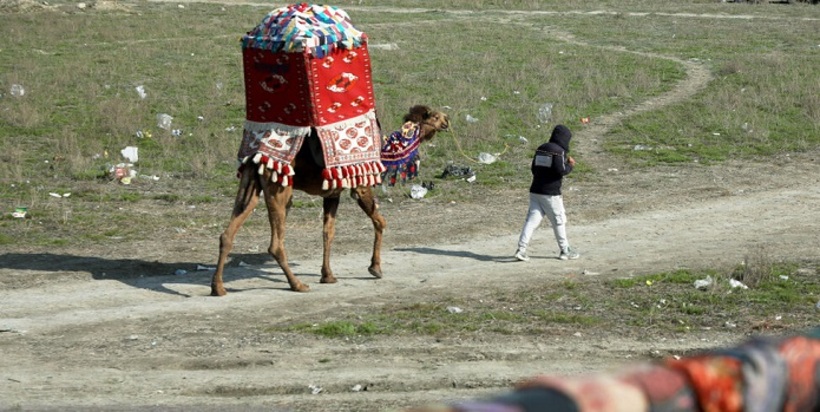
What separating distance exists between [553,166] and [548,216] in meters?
0.61

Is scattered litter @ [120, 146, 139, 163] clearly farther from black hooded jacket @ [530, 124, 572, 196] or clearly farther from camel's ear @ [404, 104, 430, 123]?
black hooded jacket @ [530, 124, 572, 196]

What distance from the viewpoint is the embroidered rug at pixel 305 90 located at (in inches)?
469

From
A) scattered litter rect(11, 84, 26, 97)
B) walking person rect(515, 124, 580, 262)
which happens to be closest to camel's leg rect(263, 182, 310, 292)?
walking person rect(515, 124, 580, 262)

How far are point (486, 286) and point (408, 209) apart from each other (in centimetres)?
429

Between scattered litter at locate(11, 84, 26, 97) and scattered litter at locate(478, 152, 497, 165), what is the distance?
10.3 metres

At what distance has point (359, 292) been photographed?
Answer: 12328 millimetres

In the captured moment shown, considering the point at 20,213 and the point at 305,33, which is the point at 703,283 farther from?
the point at 20,213

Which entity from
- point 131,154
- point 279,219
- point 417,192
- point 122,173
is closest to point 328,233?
point 279,219

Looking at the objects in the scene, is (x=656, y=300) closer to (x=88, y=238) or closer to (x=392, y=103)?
(x=88, y=238)

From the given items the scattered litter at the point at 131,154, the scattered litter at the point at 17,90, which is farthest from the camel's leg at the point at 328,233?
the scattered litter at the point at 17,90

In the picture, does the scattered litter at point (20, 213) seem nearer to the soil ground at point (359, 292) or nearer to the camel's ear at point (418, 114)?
the soil ground at point (359, 292)

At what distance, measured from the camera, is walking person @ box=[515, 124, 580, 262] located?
13398 millimetres

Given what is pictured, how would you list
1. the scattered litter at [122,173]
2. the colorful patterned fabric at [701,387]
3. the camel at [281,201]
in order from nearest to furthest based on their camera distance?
the colorful patterned fabric at [701,387] → the camel at [281,201] → the scattered litter at [122,173]

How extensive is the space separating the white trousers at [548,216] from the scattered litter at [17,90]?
14040 mm
